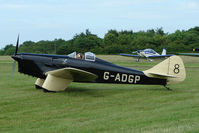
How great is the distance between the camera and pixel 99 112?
705 centimetres

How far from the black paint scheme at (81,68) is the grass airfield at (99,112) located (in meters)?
0.67

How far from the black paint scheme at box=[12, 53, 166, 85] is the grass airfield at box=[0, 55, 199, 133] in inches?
26.6

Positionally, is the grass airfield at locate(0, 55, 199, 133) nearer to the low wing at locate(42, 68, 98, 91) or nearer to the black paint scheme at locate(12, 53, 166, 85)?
the low wing at locate(42, 68, 98, 91)

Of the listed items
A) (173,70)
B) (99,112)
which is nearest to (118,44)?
(173,70)

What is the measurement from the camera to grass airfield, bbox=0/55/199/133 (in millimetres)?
5523

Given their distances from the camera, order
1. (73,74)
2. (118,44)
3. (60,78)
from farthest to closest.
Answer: (118,44) < (60,78) < (73,74)

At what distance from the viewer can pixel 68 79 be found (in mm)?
10312

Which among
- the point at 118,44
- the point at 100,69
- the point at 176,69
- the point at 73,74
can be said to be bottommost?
the point at 73,74

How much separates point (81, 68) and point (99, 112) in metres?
3.83

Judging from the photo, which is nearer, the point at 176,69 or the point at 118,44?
the point at 176,69

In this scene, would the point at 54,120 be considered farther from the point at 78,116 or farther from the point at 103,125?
the point at 103,125

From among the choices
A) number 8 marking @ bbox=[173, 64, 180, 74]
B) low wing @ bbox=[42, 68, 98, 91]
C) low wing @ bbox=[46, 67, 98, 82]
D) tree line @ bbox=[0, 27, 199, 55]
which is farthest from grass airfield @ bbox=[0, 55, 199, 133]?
tree line @ bbox=[0, 27, 199, 55]

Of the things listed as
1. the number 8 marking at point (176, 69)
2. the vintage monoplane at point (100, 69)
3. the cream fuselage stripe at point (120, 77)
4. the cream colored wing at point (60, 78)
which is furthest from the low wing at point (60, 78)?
the number 8 marking at point (176, 69)

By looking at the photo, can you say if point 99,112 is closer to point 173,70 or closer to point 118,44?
point 173,70
